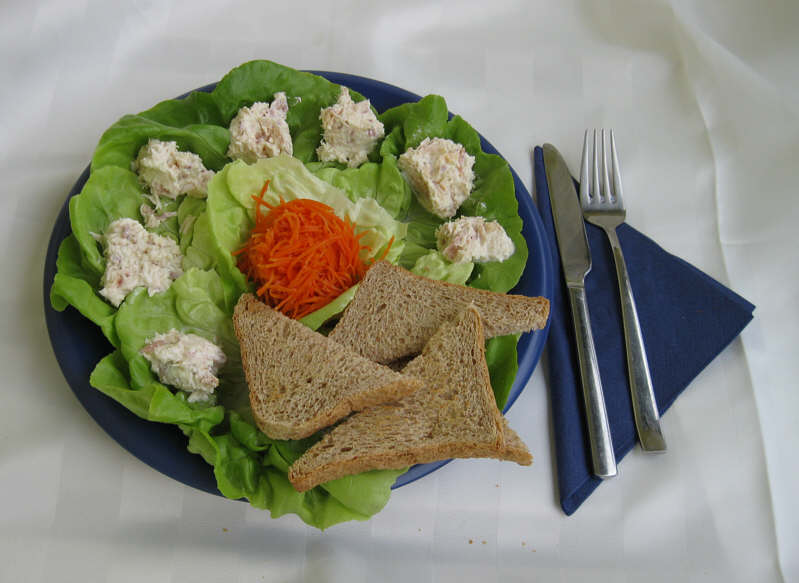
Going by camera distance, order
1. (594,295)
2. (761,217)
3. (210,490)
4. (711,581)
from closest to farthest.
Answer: (210,490) → (711,581) → (594,295) → (761,217)

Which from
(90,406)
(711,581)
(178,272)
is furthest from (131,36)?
(711,581)

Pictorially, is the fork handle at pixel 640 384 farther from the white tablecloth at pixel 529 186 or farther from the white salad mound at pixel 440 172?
the white salad mound at pixel 440 172

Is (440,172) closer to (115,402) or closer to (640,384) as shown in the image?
(640,384)

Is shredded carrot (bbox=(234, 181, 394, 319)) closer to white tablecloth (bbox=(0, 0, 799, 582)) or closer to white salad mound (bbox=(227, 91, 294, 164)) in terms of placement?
white salad mound (bbox=(227, 91, 294, 164))

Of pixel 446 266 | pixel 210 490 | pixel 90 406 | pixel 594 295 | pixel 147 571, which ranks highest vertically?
pixel 446 266

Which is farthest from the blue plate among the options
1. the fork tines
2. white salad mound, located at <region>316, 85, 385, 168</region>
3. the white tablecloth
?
white salad mound, located at <region>316, 85, 385, 168</region>

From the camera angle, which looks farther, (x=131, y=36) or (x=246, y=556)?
(x=131, y=36)

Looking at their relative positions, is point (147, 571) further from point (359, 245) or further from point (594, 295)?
point (594, 295)

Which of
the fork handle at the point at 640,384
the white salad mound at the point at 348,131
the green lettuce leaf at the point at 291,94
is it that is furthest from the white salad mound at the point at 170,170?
the fork handle at the point at 640,384
